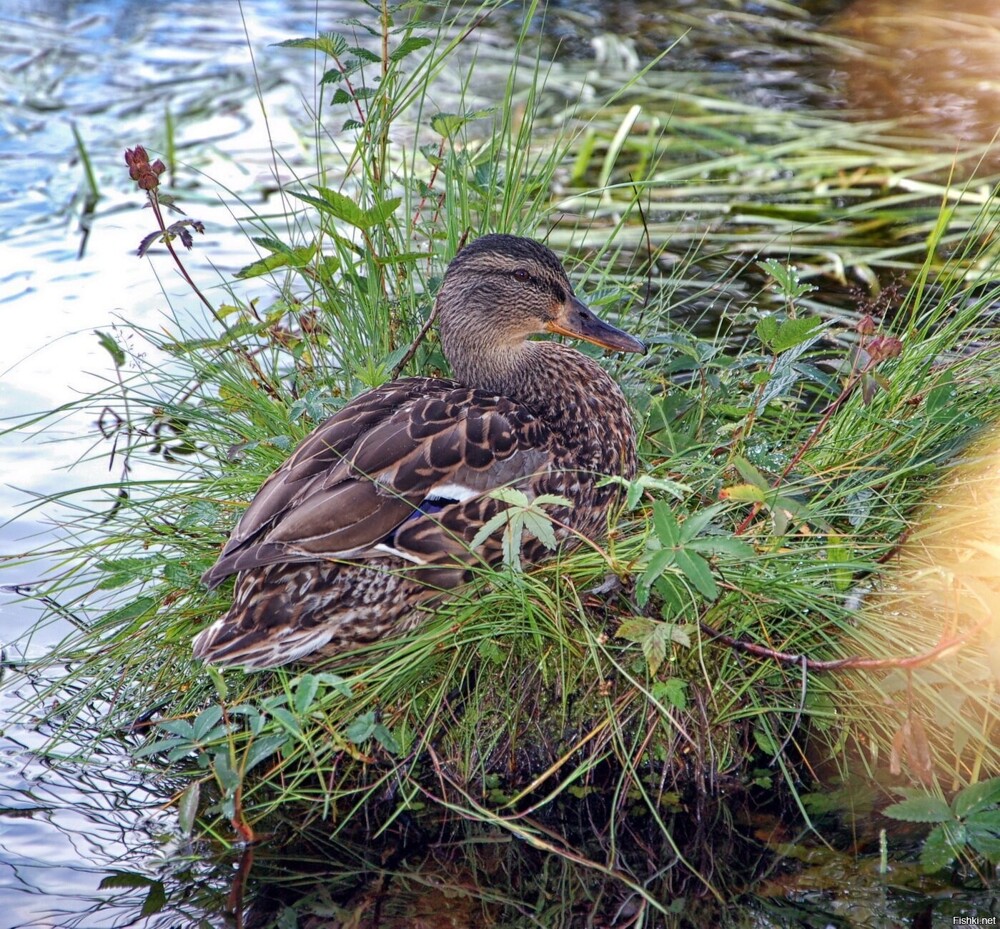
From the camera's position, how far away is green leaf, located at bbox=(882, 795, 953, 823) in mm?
3059

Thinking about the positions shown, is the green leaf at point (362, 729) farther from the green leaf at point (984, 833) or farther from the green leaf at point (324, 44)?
the green leaf at point (324, 44)

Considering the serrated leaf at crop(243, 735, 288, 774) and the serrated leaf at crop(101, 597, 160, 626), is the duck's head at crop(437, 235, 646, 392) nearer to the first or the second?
the serrated leaf at crop(101, 597, 160, 626)

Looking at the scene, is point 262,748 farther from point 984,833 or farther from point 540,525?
point 984,833

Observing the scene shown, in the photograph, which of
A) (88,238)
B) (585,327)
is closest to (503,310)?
(585,327)

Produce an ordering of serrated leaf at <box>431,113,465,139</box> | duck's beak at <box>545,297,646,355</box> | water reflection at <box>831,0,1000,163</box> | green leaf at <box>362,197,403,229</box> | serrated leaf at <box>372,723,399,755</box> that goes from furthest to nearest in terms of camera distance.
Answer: water reflection at <box>831,0,1000,163</box>
serrated leaf at <box>431,113,465,139</box>
duck's beak at <box>545,297,646,355</box>
green leaf at <box>362,197,403,229</box>
serrated leaf at <box>372,723,399,755</box>

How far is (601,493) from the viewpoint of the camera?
3805 mm

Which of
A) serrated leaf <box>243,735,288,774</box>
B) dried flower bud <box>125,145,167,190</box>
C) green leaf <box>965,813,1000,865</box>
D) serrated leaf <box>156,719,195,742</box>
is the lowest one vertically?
serrated leaf <box>243,735,288,774</box>

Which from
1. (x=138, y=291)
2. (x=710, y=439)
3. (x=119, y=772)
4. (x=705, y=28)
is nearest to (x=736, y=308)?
(x=710, y=439)

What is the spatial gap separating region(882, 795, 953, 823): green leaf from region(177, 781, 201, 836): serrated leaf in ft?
5.14

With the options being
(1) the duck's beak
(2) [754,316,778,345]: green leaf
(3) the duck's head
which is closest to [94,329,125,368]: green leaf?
(3) the duck's head

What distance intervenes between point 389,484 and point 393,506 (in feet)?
0.19

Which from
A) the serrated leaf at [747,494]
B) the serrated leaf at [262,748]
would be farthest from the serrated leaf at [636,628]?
the serrated leaf at [262,748]

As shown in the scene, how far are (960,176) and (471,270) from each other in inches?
139

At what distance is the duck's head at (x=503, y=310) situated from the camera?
401 cm
